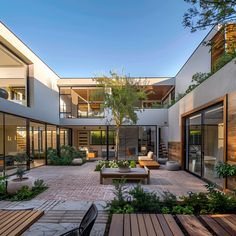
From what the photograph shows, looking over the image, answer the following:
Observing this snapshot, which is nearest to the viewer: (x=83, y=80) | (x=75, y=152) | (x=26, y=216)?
(x=26, y=216)

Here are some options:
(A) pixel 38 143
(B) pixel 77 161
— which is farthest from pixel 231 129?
(A) pixel 38 143

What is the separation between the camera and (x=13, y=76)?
11.6m

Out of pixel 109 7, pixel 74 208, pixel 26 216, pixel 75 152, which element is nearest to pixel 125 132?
pixel 75 152

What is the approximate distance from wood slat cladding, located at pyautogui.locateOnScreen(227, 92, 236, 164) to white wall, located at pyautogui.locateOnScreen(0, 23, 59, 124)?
8302 mm

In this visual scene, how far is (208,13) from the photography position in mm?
2553

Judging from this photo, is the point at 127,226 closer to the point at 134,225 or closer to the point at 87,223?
the point at 134,225

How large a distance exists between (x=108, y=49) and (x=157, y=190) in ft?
31.6

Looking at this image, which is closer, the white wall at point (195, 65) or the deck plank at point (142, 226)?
the deck plank at point (142, 226)

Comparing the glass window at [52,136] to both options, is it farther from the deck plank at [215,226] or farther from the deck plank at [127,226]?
the deck plank at [215,226]

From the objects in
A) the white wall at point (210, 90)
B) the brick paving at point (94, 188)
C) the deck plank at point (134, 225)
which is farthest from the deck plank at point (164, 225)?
the white wall at point (210, 90)

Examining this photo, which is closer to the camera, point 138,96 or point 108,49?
point 138,96

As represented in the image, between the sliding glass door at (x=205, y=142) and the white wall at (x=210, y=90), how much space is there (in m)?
0.41

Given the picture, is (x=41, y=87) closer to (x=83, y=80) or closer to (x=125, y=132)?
(x=83, y=80)

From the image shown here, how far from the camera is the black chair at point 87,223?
6.45ft
